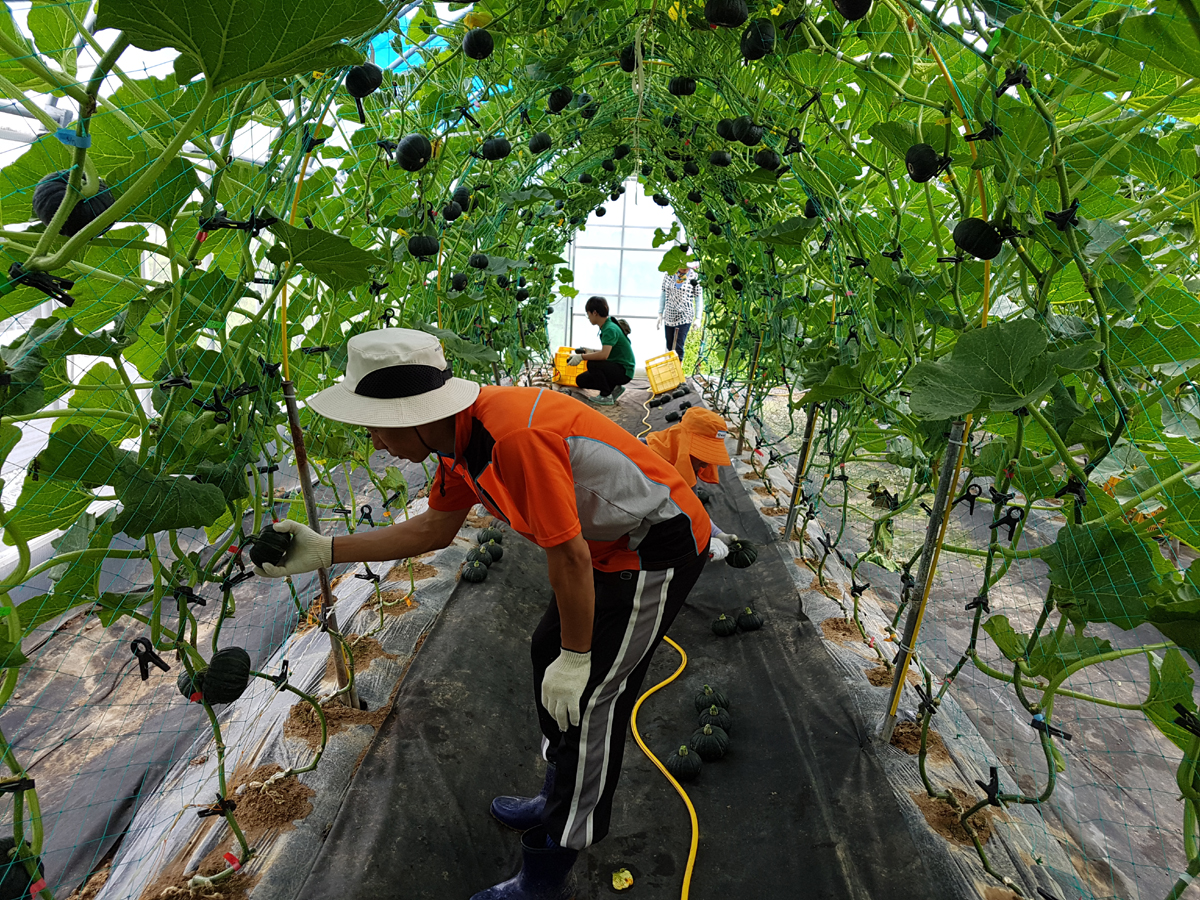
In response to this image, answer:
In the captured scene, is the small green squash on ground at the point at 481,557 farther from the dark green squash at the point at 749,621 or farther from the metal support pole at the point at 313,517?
the dark green squash at the point at 749,621

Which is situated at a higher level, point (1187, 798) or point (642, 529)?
point (642, 529)

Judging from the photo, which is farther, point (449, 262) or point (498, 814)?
point (449, 262)

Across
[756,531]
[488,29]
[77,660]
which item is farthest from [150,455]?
[756,531]

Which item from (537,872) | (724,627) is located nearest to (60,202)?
(537,872)

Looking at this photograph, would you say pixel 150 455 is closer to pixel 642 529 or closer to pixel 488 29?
pixel 642 529

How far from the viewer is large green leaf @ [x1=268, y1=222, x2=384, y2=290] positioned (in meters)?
1.13

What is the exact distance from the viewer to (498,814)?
188 cm

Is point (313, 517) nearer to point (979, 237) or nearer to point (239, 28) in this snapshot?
point (239, 28)

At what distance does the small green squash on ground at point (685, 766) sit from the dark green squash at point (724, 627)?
80 centimetres

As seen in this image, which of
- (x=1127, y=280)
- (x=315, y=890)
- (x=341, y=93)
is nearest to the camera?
(x=1127, y=280)

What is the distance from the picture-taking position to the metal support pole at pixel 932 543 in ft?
5.42

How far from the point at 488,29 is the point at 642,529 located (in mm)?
1574

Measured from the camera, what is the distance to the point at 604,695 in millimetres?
1599

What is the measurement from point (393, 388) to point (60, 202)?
2.11 ft
